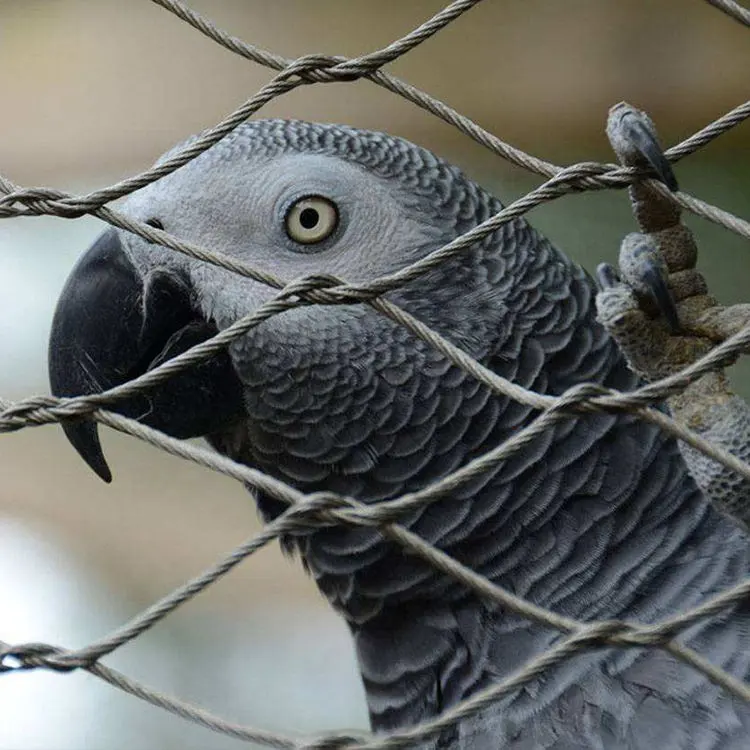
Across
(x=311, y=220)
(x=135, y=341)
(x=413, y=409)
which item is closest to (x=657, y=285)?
(x=413, y=409)

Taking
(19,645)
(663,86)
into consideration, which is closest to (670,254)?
(19,645)

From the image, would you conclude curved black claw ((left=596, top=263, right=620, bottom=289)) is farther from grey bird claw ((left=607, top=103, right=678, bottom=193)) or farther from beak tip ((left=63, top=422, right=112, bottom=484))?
beak tip ((left=63, top=422, right=112, bottom=484))

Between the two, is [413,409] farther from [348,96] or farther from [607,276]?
[348,96]

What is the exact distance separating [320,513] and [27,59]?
224 cm

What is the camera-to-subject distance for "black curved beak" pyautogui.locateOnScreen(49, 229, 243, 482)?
46.6 inches

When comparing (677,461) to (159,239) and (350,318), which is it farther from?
(159,239)

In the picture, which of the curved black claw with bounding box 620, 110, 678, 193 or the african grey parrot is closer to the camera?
the curved black claw with bounding box 620, 110, 678, 193

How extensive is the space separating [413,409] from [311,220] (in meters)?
0.27

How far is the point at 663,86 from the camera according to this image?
2494 mm

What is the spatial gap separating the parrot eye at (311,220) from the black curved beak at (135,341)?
15cm

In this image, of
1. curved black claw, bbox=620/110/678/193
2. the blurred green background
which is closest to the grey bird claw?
curved black claw, bbox=620/110/678/193

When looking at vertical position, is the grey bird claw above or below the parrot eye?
below

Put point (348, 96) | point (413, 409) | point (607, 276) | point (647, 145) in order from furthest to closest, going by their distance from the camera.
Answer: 1. point (348, 96)
2. point (413, 409)
3. point (607, 276)
4. point (647, 145)

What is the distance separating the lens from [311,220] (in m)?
1.23
